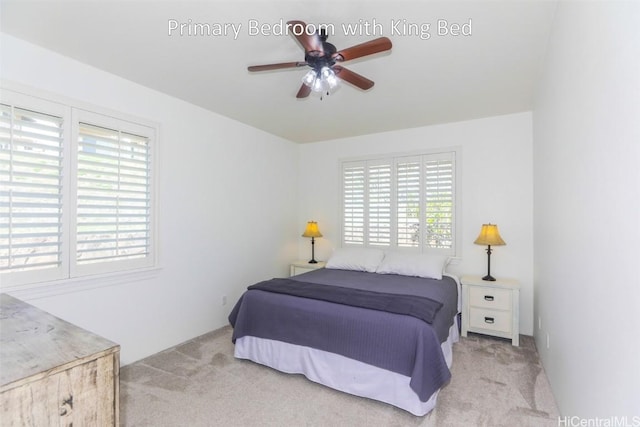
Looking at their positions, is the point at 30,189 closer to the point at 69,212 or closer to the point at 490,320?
the point at 69,212

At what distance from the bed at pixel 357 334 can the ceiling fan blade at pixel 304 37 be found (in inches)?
71.8

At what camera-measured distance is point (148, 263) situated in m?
2.99

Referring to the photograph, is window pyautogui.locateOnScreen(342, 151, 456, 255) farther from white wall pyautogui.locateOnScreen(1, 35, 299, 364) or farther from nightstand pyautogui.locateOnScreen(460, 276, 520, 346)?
white wall pyautogui.locateOnScreen(1, 35, 299, 364)

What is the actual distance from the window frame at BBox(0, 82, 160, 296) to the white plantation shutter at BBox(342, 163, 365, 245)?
2.74m

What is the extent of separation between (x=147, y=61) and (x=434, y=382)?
319 centimetres

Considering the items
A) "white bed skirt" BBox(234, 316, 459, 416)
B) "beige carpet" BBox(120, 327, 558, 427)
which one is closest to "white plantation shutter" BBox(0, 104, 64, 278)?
"beige carpet" BBox(120, 327, 558, 427)

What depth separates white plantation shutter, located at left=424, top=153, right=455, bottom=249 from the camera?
13.1ft

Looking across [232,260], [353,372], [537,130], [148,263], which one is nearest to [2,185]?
[148,263]

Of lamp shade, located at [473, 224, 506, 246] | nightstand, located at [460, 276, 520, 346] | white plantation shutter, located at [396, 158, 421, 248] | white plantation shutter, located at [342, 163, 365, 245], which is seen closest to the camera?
nightstand, located at [460, 276, 520, 346]

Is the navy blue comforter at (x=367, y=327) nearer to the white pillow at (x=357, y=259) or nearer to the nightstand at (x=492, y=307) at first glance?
the nightstand at (x=492, y=307)

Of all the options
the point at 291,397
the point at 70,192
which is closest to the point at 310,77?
the point at 70,192

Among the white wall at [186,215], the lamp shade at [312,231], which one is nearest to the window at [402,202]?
the lamp shade at [312,231]

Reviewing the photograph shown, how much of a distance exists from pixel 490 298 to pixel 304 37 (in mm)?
3159

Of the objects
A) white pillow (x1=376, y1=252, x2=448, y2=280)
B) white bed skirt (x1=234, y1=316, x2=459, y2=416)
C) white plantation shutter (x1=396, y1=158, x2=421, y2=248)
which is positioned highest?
white plantation shutter (x1=396, y1=158, x2=421, y2=248)
